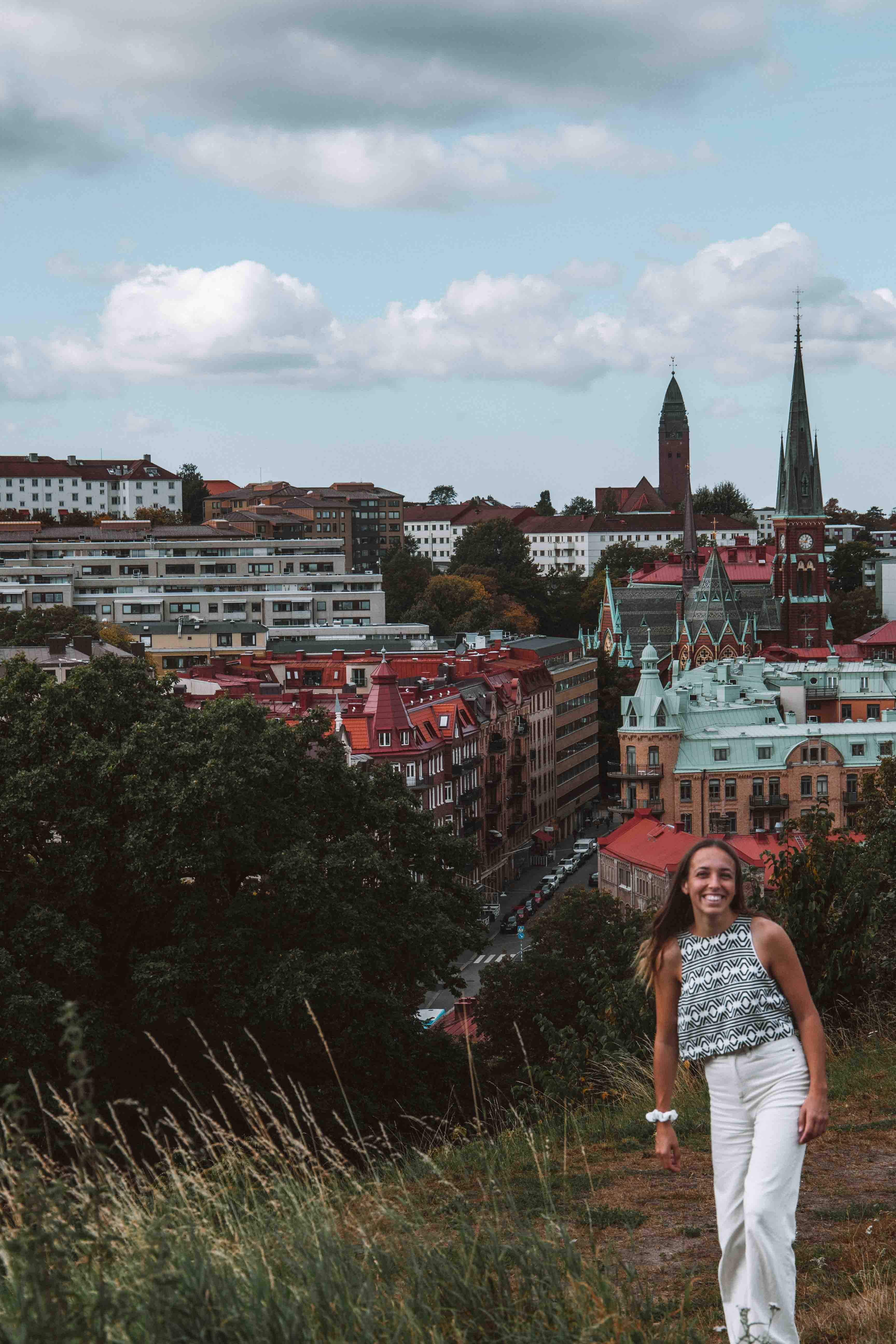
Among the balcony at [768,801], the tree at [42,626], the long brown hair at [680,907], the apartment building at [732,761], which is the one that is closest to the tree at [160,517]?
Answer: the tree at [42,626]

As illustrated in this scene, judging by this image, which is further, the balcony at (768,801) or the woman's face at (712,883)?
the balcony at (768,801)

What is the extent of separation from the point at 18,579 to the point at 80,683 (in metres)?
114

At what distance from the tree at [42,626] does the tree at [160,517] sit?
165 ft

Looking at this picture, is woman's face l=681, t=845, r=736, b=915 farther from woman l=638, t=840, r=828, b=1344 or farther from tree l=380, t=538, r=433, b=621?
tree l=380, t=538, r=433, b=621

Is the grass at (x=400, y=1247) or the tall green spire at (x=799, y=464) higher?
the tall green spire at (x=799, y=464)

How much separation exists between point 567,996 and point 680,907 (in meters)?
26.2

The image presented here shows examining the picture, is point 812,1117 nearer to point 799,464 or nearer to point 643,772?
point 643,772

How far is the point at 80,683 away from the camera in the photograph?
96.1 feet

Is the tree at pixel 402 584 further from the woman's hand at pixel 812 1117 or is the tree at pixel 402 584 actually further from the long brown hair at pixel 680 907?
the woman's hand at pixel 812 1117

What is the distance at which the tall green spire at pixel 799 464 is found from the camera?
140 meters

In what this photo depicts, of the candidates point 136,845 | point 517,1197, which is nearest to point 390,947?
point 136,845

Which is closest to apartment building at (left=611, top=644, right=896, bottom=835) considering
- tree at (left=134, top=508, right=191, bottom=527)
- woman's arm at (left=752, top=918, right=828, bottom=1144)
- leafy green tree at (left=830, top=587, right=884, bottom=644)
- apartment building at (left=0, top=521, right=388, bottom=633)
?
apartment building at (left=0, top=521, right=388, bottom=633)

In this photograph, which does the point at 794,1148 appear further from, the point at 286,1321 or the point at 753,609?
the point at 753,609

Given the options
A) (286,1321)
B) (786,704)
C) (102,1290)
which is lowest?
(786,704)
